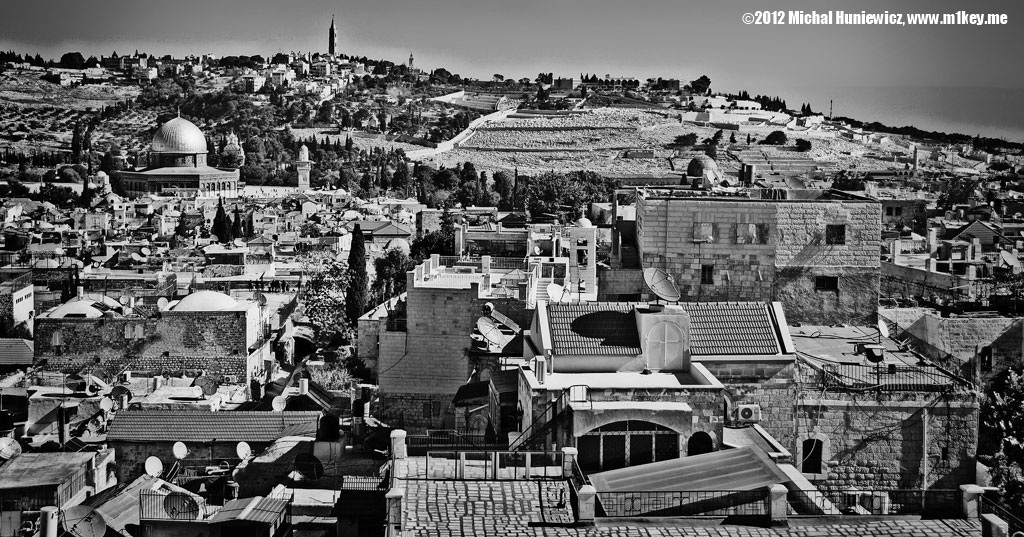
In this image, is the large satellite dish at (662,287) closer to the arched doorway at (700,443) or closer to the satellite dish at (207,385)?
the arched doorway at (700,443)

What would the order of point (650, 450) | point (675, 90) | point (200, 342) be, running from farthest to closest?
point (675, 90), point (200, 342), point (650, 450)

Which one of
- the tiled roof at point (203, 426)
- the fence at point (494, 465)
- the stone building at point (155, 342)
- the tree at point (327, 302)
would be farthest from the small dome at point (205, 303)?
the fence at point (494, 465)

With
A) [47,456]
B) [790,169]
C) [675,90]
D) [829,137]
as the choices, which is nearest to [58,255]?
[47,456]

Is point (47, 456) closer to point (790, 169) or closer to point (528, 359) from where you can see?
point (528, 359)

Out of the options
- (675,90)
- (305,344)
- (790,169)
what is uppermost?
(675,90)

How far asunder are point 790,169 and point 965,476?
54.2 m

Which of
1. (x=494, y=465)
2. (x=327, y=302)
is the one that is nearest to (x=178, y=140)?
(x=327, y=302)

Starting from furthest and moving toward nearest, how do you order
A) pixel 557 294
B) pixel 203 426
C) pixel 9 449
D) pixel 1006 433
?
pixel 9 449
pixel 203 426
pixel 557 294
pixel 1006 433

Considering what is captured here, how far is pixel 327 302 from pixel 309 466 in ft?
47.8

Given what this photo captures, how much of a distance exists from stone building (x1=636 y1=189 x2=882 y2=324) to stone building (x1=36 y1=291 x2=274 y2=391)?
362 inches

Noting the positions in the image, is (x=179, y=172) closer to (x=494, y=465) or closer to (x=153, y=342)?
(x=153, y=342)

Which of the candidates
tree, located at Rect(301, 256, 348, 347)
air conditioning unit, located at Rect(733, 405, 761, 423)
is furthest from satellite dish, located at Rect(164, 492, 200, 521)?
tree, located at Rect(301, 256, 348, 347)

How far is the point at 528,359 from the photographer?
8.21 m

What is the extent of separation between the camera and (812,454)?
784cm
